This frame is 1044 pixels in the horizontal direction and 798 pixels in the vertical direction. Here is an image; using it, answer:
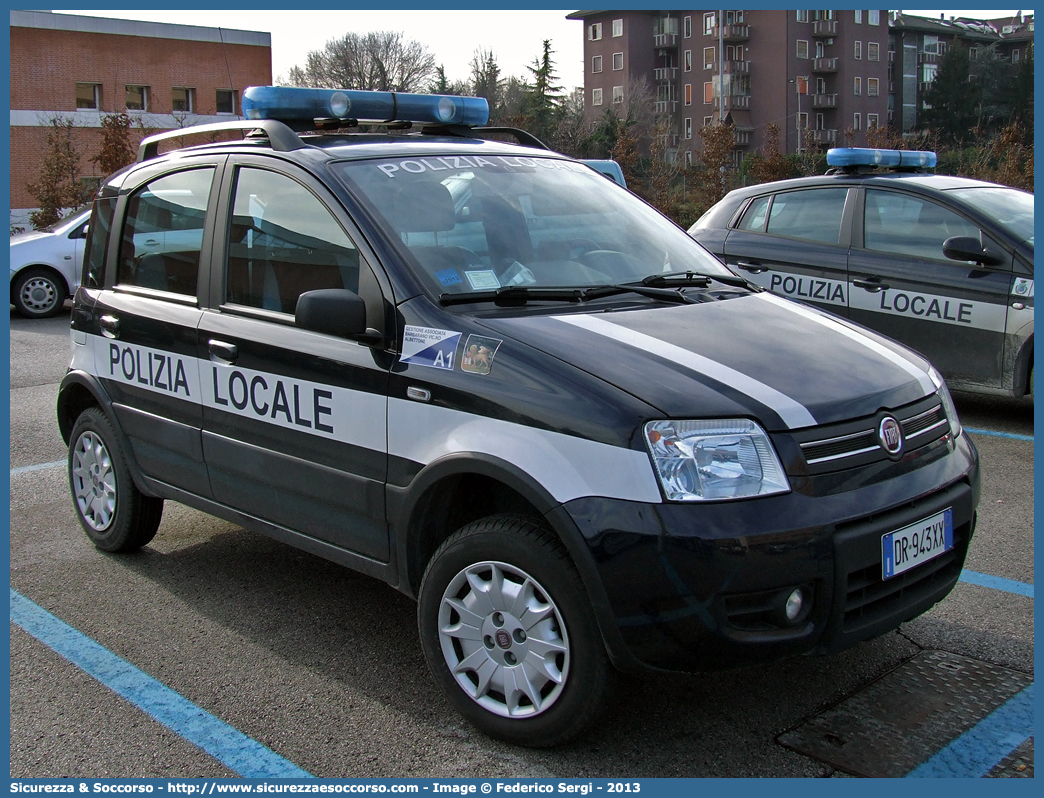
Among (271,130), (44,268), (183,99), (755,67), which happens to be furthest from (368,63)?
(271,130)

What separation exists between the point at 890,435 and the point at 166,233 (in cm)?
314

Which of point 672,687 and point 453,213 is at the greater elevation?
point 453,213

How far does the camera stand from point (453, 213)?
3688 millimetres

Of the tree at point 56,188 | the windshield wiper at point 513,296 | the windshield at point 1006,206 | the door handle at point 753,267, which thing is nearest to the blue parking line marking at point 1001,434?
the windshield at point 1006,206

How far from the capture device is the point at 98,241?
491 centimetres

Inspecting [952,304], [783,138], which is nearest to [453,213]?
[952,304]

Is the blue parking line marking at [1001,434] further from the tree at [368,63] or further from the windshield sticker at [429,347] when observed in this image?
the tree at [368,63]

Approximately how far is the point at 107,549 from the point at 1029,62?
73.3 meters

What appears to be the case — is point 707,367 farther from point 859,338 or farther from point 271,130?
point 271,130

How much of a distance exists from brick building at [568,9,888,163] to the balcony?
0.22ft

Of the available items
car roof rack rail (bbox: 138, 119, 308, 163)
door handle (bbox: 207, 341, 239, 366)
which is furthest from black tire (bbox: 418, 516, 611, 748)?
car roof rack rail (bbox: 138, 119, 308, 163)

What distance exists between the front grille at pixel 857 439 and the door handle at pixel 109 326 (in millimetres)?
3178

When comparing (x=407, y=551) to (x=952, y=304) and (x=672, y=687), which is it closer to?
(x=672, y=687)

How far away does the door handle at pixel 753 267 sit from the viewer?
774 cm
